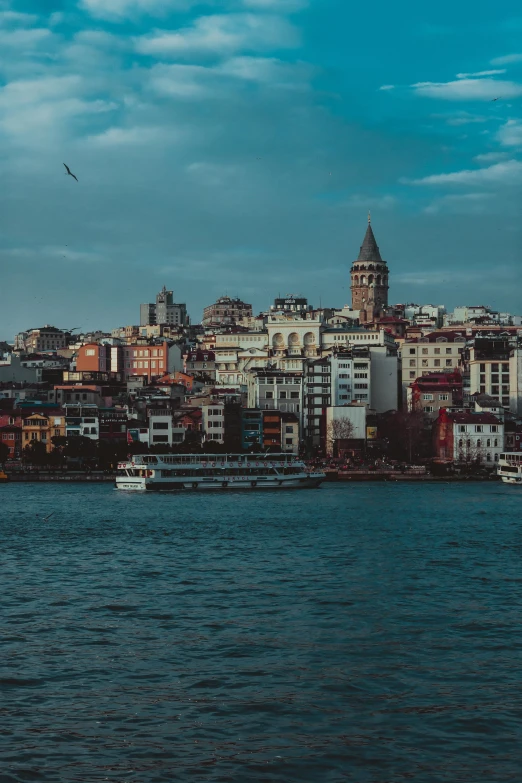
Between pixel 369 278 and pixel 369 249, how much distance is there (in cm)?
384

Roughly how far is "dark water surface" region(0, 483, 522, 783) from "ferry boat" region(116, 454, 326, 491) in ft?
81.6

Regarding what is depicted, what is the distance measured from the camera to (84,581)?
21859 millimetres

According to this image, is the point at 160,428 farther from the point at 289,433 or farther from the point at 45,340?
A: the point at 45,340

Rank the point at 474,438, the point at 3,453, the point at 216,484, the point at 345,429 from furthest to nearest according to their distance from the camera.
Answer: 1. the point at 345,429
2. the point at 474,438
3. the point at 3,453
4. the point at 216,484

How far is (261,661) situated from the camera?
14.4m

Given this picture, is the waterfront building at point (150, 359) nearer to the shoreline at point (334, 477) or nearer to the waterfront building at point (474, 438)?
the shoreline at point (334, 477)

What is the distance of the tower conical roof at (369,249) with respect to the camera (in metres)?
129

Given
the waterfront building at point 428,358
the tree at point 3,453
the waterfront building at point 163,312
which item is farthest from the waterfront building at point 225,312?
the tree at point 3,453

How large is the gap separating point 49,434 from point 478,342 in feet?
98.1

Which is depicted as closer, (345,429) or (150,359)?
(345,429)

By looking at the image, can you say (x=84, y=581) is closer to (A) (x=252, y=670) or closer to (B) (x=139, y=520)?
(A) (x=252, y=670)

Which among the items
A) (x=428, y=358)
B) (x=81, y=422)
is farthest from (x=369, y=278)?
(x=81, y=422)

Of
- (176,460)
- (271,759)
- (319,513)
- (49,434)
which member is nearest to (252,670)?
(271,759)

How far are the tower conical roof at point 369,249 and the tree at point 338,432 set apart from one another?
59461mm
